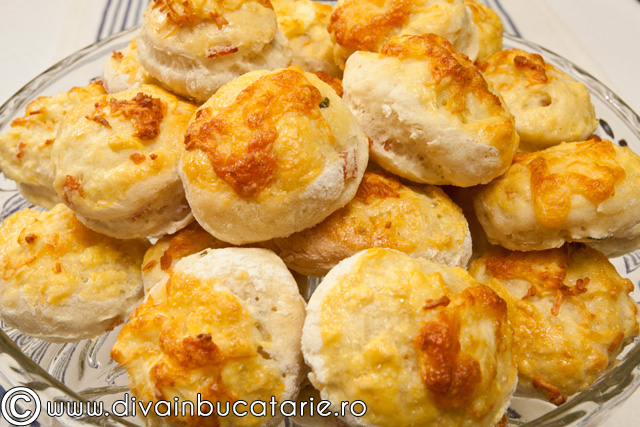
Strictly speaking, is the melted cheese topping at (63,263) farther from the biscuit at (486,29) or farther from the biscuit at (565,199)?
the biscuit at (486,29)

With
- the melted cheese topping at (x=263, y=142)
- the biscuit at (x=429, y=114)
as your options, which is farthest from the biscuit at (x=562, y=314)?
the melted cheese topping at (x=263, y=142)

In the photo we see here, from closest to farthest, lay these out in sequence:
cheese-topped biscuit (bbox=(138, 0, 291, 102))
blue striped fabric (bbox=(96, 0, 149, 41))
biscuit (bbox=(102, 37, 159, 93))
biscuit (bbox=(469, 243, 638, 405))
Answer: biscuit (bbox=(469, 243, 638, 405)), cheese-topped biscuit (bbox=(138, 0, 291, 102)), biscuit (bbox=(102, 37, 159, 93)), blue striped fabric (bbox=(96, 0, 149, 41))

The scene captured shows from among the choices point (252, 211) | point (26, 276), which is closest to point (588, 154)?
point (252, 211)

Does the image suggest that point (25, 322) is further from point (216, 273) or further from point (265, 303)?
point (265, 303)

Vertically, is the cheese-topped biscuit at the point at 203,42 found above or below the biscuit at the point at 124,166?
above

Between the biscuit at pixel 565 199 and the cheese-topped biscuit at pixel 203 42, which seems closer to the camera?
the biscuit at pixel 565 199

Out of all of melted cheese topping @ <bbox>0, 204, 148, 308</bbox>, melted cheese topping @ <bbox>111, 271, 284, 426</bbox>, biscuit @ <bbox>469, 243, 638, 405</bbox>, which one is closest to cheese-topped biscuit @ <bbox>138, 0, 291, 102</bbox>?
melted cheese topping @ <bbox>0, 204, 148, 308</bbox>

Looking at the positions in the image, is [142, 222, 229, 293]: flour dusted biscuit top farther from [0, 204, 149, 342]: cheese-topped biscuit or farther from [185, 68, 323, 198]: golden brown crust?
[185, 68, 323, 198]: golden brown crust


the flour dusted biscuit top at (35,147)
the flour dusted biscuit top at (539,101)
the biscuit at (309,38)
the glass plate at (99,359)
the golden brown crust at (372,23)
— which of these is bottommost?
the glass plate at (99,359)
